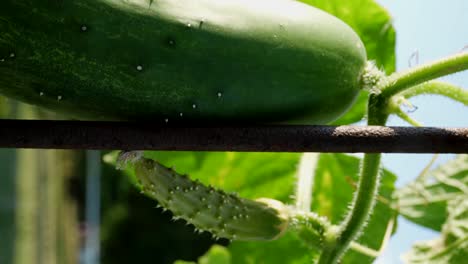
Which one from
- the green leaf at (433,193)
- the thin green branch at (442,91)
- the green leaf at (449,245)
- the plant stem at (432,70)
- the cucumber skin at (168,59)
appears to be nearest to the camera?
the cucumber skin at (168,59)

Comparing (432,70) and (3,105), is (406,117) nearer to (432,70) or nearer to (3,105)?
(432,70)

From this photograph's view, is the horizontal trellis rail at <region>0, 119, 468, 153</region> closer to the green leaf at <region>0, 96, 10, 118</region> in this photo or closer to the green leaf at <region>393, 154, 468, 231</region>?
the green leaf at <region>0, 96, 10, 118</region>

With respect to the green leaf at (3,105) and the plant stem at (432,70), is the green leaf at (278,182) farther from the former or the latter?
the plant stem at (432,70)

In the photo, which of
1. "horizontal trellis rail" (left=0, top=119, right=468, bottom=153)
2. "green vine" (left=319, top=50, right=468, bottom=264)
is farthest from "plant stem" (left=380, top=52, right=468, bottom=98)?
"horizontal trellis rail" (left=0, top=119, right=468, bottom=153)

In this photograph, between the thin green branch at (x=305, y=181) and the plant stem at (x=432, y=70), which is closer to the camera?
the plant stem at (x=432, y=70)

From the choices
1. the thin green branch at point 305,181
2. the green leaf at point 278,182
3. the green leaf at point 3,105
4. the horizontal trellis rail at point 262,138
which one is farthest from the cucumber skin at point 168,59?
the green leaf at point 278,182
